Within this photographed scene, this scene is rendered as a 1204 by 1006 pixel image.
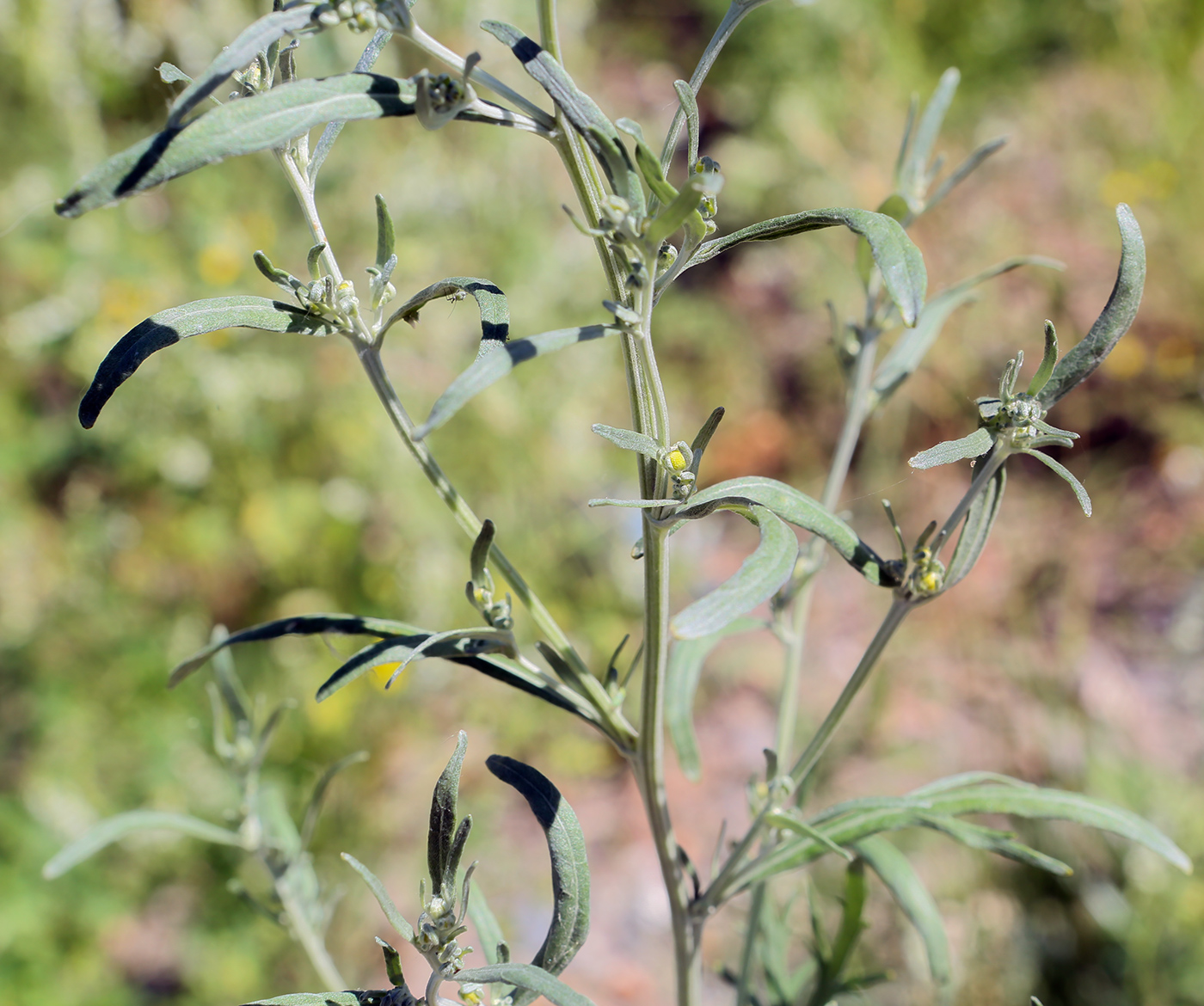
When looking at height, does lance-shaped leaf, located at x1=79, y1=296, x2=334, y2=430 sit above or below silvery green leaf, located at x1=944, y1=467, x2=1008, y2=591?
above

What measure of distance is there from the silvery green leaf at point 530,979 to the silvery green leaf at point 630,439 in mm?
437

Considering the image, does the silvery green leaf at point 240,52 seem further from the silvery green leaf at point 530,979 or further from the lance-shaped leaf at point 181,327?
the silvery green leaf at point 530,979

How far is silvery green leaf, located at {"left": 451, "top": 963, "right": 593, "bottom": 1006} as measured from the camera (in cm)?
72

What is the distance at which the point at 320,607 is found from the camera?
295 centimetres

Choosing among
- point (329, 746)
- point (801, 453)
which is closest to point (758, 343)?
point (801, 453)

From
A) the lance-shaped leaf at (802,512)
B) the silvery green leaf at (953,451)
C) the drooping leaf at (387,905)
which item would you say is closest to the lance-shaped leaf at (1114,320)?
the silvery green leaf at (953,451)

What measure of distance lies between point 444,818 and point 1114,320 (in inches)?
28.1

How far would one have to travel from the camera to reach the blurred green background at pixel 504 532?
8.98 feet

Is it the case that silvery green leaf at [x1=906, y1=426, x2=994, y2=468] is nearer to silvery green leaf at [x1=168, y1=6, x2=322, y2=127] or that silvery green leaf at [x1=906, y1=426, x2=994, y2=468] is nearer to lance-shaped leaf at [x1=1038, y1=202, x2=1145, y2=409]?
lance-shaped leaf at [x1=1038, y1=202, x2=1145, y2=409]

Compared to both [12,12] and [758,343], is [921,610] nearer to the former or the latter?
[758,343]

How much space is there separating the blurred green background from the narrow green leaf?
188 cm

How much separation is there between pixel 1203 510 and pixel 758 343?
2.14 metres

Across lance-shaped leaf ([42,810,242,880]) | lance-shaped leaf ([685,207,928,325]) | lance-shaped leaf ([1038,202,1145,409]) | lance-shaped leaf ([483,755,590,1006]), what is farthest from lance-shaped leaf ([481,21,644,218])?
lance-shaped leaf ([42,810,242,880])

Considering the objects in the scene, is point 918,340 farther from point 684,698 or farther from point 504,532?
point 504,532
